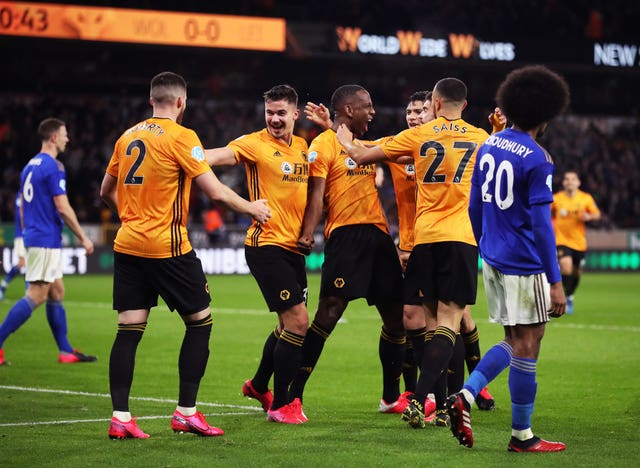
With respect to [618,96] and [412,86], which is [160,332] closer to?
[412,86]

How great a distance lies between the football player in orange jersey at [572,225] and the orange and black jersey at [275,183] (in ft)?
37.6

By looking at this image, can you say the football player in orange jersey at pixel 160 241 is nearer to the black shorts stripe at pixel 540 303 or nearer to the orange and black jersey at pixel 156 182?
the orange and black jersey at pixel 156 182

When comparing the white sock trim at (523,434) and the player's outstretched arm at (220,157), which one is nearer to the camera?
the white sock trim at (523,434)

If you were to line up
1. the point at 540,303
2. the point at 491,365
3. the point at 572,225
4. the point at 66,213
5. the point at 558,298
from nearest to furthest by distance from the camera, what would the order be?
the point at 558,298 < the point at 540,303 < the point at 491,365 < the point at 66,213 < the point at 572,225

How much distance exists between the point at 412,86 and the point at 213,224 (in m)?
10.7

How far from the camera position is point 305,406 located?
27.2 feet

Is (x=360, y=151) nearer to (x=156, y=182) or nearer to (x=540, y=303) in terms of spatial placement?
(x=156, y=182)

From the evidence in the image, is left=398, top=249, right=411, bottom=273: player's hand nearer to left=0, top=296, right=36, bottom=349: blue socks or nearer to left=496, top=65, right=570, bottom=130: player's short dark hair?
left=496, top=65, right=570, bottom=130: player's short dark hair

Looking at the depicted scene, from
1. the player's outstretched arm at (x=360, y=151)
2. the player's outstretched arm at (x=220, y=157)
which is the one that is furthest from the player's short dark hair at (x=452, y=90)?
the player's outstretched arm at (x=220, y=157)

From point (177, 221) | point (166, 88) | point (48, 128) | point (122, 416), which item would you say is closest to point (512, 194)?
point (177, 221)

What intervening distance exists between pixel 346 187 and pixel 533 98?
1.96 meters

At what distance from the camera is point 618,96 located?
38719 mm

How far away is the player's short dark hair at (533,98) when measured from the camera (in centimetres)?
619

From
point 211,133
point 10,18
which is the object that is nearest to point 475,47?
point 211,133
